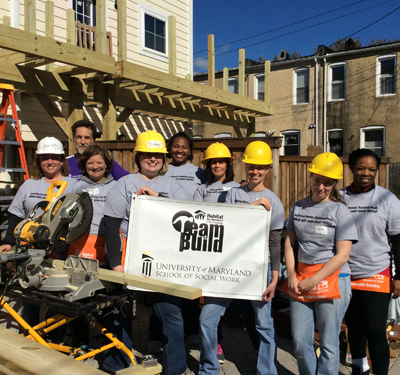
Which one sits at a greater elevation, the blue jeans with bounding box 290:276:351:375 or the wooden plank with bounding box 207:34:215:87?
the wooden plank with bounding box 207:34:215:87

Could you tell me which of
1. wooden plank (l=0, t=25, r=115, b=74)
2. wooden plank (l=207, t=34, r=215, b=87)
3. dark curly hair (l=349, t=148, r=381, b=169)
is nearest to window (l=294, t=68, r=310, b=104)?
wooden plank (l=207, t=34, r=215, b=87)

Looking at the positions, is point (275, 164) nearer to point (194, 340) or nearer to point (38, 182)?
point (194, 340)

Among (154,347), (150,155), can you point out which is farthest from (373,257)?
(154,347)

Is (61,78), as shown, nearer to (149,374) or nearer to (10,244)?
(10,244)

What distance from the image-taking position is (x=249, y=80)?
2516 cm

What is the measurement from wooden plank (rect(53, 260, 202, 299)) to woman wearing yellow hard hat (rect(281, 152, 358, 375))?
0.94 m

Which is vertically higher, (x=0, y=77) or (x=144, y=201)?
(x=0, y=77)

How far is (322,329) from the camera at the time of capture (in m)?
2.99

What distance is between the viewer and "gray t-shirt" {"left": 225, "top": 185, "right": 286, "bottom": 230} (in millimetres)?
3270

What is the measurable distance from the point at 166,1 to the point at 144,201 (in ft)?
32.6

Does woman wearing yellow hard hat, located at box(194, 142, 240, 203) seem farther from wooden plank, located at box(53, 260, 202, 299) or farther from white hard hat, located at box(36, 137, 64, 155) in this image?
wooden plank, located at box(53, 260, 202, 299)

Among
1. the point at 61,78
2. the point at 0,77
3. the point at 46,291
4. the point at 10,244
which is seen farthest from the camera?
the point at 61,78

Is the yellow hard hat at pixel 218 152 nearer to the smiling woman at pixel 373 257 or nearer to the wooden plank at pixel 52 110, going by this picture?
the smiling woman at pixel 373 257

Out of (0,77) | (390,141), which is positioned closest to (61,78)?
(0,77)
